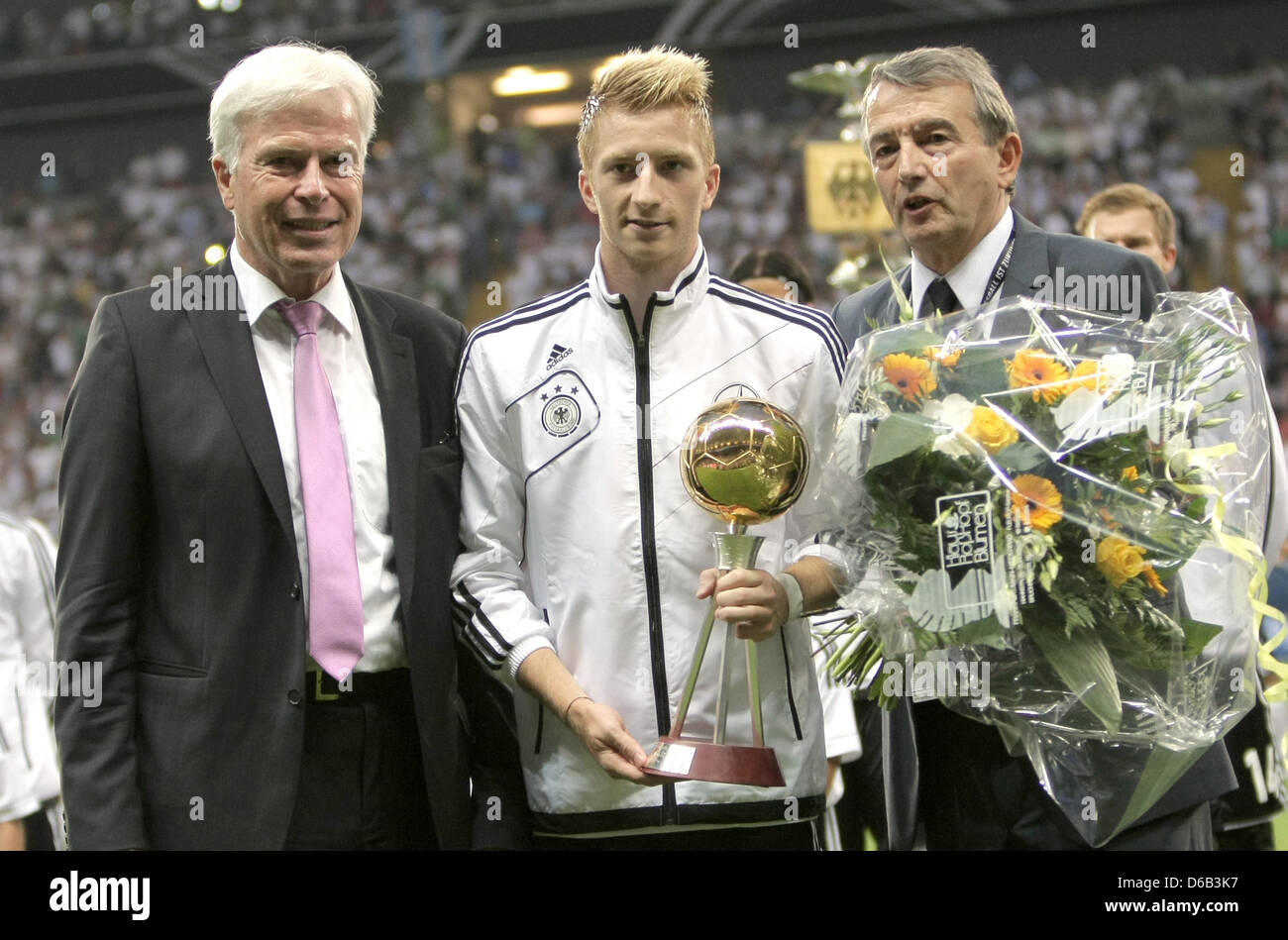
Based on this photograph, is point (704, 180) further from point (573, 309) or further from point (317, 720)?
point (317, 720)

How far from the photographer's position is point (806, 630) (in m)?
2.42

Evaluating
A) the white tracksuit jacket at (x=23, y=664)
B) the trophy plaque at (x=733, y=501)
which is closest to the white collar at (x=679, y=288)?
the trophy plaque at (x=733, y=501)

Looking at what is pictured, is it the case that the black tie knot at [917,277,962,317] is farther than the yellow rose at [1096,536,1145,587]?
Yes

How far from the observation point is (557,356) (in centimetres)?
242

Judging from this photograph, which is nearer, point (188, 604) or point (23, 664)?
point (188, 604)

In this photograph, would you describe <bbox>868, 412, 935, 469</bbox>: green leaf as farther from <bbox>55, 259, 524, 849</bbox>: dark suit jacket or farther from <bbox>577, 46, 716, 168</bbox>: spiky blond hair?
<bbox>55, 259, 524, 849</bbox>: dark suit jacket

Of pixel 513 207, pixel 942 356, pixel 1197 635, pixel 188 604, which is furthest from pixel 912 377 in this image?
pixel 513 207

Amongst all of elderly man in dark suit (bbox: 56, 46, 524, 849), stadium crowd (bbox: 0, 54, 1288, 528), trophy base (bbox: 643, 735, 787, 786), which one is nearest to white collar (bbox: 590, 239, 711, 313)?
elderly man in dark suit (bbox: 56, 46, 524, 849)

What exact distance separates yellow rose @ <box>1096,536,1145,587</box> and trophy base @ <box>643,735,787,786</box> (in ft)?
1.82

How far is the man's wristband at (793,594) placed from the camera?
2.22m

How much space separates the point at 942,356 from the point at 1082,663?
19.2 inches

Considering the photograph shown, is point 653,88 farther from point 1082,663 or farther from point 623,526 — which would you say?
point 1082,663

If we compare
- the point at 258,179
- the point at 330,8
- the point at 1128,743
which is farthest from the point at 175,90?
the point at 1128,743

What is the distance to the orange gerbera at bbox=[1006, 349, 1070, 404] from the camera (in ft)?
6.86
